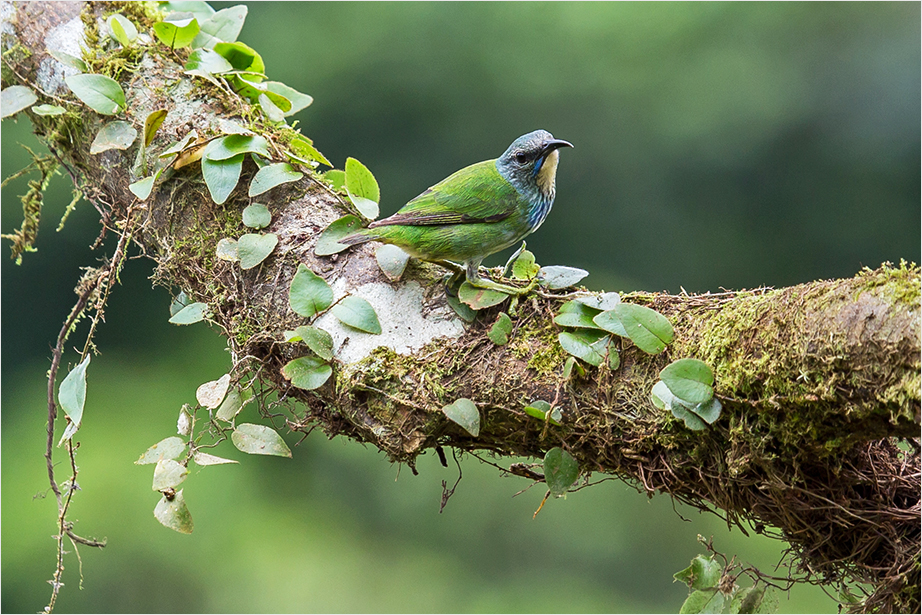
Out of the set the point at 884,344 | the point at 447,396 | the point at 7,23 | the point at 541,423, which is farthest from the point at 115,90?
the point at 884,344

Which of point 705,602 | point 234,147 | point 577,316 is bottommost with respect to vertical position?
point 705,602

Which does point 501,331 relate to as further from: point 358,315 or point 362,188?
point 362,188

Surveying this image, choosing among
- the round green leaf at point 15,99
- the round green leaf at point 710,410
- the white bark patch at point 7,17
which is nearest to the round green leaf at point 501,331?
the round green leaf at point 710,410

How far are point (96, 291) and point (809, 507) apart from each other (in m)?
1.83

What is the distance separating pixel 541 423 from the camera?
73.2 inches

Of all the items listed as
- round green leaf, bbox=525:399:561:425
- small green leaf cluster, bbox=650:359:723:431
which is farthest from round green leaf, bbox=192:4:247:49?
small green leaf cluster, bbox=650:359:723:431

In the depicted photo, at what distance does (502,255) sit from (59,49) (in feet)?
13.3

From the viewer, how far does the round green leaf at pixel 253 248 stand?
2149mm

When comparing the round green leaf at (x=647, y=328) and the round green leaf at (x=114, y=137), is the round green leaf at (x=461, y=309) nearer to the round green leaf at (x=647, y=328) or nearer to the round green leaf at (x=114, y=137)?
the round green leaf at (x=647, y=328)

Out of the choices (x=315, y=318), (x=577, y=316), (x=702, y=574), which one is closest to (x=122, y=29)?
(x=315, y=318)

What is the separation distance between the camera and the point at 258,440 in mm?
2053

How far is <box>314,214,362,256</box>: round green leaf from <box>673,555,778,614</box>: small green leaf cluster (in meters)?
1.17

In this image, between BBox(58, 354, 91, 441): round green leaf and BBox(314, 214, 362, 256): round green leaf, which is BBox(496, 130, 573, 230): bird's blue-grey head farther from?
BBox(58, 354, 91, 441): round green leaf

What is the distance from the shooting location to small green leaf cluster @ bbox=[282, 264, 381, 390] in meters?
1.96
